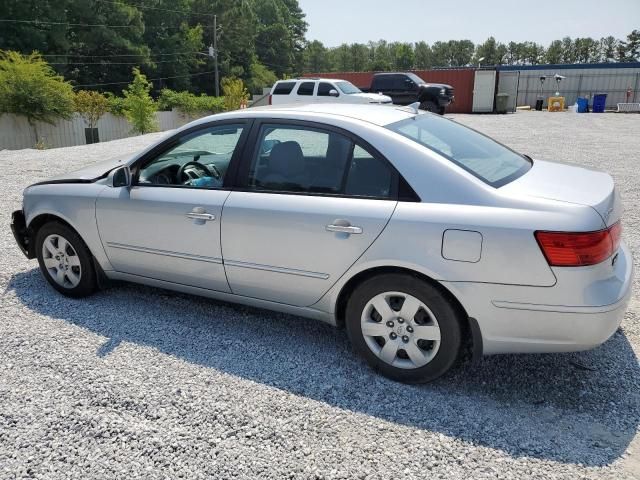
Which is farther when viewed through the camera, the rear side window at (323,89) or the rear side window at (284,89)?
the rear side window at (284,89)

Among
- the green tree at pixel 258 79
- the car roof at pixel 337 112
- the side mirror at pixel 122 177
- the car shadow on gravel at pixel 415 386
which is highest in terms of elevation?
the green tree at pixel 258 79

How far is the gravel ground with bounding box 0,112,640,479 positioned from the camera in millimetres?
2361

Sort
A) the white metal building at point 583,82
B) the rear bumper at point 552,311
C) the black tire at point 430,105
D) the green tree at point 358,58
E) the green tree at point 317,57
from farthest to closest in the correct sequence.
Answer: the green tree at point 358,58, the green tree at point 317,57, the white metal building at point 583,82, the black tire at point 430,105, the rear bumper at point 552,311

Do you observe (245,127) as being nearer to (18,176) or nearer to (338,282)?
(338,282)

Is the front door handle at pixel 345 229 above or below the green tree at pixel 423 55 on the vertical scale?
below

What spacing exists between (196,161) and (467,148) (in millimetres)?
2164

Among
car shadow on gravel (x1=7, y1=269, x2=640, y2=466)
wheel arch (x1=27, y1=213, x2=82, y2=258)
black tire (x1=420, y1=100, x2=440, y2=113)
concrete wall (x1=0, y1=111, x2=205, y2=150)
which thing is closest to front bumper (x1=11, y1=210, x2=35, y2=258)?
wheel arch (x1=27, y1=213, x2=82, y2=258)

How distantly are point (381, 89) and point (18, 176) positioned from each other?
19658 millimetres

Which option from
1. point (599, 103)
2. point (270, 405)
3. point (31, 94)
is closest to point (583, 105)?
point (599, 103)

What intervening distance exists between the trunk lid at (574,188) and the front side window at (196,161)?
6.16 feet

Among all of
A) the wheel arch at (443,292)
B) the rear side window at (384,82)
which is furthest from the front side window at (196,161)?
the rear side window at (384,82)

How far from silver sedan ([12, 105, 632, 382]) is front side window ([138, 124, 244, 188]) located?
0.02 meters

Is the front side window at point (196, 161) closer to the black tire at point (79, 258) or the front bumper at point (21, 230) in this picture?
the black tire at point (79, 258)

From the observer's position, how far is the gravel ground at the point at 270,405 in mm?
2361
